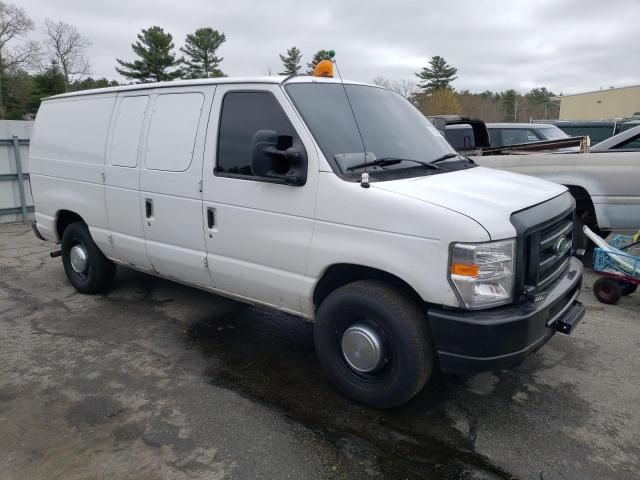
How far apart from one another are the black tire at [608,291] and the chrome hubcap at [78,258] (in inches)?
219

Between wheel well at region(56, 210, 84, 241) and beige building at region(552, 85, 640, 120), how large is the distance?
66803 millimetres

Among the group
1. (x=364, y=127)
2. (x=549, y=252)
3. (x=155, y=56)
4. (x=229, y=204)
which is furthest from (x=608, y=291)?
Result: (x=155, y=56)

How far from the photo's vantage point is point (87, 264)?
5.63 metres

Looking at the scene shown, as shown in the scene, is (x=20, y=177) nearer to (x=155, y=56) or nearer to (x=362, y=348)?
(x=362, y=348)

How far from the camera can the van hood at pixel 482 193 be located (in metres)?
2.90

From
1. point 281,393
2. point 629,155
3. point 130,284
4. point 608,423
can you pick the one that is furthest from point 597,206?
point 130,284

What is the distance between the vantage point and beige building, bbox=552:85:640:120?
6103cm

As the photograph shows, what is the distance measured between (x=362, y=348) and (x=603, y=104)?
238 ft

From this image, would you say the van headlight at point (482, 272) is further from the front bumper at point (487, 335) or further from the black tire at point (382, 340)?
the black tire at point (382, 340)

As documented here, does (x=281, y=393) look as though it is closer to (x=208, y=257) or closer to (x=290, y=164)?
(x=208, y=257)

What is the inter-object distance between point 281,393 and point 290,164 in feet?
5.31

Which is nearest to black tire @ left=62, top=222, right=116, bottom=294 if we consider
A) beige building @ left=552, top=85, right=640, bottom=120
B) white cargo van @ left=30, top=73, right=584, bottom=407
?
white cargo van @ left=30, top=73, right=584, bottom=407

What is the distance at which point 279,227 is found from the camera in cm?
362

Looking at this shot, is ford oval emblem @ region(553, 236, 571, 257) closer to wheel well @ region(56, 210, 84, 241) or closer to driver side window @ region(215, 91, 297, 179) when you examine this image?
driver side window @ region(215, 91, 297, 179)
